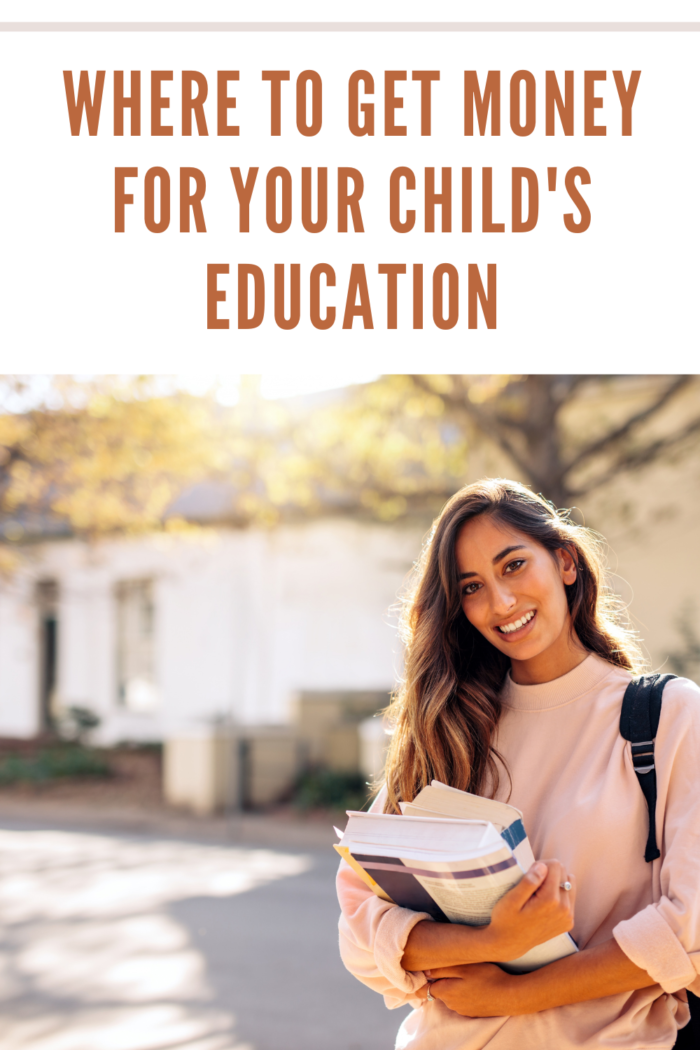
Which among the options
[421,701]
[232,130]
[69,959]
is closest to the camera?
[421,701]

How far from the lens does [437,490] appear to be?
11398mm

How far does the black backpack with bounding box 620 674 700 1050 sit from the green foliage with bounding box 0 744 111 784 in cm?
1363

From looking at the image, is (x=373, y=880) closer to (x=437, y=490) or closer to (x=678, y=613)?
(x=678, y=613)

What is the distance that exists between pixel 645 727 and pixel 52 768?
1391 centimetres

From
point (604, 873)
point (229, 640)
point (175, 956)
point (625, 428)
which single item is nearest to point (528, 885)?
point (604, 873)

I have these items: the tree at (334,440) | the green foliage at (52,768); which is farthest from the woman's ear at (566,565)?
the green foliage at (52,768)


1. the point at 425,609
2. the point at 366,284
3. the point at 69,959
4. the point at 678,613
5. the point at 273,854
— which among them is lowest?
the point at 273,854

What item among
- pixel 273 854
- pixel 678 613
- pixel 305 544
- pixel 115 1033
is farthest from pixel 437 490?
pixel 115 1033

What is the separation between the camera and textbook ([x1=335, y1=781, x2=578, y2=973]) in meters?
1.67

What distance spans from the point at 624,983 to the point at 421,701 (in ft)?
2.14

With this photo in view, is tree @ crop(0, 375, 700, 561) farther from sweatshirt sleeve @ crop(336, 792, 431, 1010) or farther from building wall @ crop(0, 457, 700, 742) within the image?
sweatshirt sleeve @ crop(336, 792, 431, 1010)

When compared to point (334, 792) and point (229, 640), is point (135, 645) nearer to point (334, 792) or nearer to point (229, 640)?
point (229, 640)

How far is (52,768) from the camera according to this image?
1460 centimetres

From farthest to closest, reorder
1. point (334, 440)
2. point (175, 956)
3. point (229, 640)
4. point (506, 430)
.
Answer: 1. point (229, 640)
2. point (334, 440)
3. point (506, 430)
4. point (175, 956)
